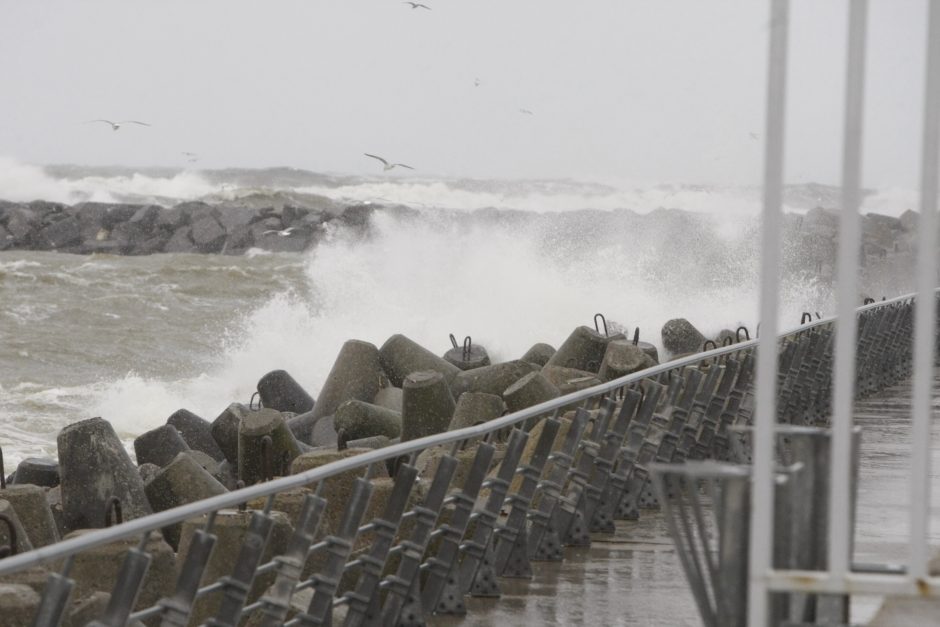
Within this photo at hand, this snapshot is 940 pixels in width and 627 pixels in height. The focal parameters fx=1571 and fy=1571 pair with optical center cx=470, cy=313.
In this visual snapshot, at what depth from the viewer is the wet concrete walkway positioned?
545 centimetres

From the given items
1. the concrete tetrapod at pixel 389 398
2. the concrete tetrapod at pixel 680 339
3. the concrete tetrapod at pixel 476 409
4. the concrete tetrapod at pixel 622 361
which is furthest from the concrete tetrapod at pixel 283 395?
the concrete tetrapod at pixel 476 409

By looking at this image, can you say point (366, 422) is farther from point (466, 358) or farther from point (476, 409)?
point (466, 358)

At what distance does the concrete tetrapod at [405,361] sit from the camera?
52.3 ft

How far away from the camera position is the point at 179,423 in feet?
49.8

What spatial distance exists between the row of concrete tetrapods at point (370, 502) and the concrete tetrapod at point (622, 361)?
0.06ft

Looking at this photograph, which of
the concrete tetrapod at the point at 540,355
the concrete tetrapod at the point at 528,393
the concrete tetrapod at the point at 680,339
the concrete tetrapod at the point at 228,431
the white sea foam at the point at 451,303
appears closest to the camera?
the concrete tetrapod at the point at 528,393

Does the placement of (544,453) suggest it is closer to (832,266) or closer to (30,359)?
(30,359)

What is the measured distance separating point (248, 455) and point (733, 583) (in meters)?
8.58

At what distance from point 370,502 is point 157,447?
277 inches

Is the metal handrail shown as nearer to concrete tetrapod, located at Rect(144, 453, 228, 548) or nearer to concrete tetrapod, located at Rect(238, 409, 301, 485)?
concrete tetrapod, located at Rect(144, 453, 228, 548)

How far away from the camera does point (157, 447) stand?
1311 centimetres

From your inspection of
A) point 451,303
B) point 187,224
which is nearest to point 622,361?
point 451,303

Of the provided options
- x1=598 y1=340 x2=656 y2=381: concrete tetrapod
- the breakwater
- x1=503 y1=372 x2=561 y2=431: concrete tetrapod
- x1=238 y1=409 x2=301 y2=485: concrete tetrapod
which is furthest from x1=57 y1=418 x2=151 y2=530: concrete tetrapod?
the breakwater

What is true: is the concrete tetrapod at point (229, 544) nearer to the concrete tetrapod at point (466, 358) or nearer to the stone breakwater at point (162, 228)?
the concrete tetrapod at point (466, 358)
